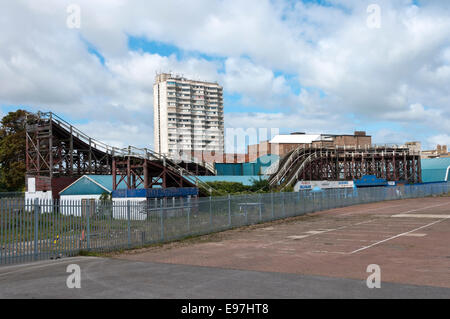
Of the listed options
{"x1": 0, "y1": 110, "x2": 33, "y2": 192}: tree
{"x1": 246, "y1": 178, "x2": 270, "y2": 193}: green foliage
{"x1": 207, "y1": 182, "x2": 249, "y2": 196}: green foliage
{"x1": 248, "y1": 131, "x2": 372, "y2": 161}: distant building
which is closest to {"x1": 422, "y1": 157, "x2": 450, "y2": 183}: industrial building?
{"x1": 248, "y1": 131, "x2": 372, "y2": 161}: distant building

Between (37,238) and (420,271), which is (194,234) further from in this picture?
(420,271)

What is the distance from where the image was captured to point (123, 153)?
114 ft

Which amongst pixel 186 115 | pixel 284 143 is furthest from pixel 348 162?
pixel 186 115

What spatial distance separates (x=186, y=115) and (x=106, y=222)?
430ft

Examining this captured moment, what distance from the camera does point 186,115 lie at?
145125mm

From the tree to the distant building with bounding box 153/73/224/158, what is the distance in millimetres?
87407

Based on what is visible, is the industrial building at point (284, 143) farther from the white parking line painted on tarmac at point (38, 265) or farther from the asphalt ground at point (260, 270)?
the white parking line painted on tarmac at point (38, 265)

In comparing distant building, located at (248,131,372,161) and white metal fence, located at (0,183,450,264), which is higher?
distant building, located at (248,131,372,161)

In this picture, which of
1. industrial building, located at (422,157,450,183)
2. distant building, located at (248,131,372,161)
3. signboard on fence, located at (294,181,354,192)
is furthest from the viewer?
distant building, located at (248,131,372,161)

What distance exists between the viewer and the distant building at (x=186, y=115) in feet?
463

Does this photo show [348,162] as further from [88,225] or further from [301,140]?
[88,225]

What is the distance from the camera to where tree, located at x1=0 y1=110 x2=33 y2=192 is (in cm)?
4794

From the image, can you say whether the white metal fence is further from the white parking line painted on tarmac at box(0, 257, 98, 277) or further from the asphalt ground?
the asphalt ground

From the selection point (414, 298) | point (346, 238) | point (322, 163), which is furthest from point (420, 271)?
point (322, 163)
